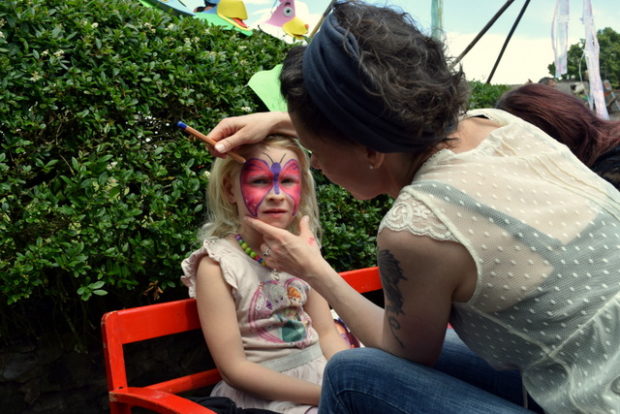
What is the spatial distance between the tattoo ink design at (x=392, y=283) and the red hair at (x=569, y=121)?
140 cm

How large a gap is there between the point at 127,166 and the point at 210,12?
411cm

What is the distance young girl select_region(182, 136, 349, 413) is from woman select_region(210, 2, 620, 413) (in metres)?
0.54

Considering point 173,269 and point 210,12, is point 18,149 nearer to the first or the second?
point 173,269

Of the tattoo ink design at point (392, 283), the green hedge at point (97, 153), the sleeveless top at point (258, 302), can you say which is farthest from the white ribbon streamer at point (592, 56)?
the tattoo ink design at point (392, 283)

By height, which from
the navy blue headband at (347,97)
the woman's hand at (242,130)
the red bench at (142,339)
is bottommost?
the red bench at (142,339)

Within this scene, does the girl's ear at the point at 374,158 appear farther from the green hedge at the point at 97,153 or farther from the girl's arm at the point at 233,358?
the green hedge at the point at 97,153

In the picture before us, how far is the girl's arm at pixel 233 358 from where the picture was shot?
2061 millimetres

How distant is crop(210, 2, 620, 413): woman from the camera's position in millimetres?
1360

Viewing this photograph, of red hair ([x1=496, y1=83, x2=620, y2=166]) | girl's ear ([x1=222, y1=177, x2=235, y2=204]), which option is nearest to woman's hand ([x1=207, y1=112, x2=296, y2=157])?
girl's ear ([x1=222, y1=177, x2=235, y2=204])

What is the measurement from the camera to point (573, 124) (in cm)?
255

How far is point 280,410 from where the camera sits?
2.06 metres

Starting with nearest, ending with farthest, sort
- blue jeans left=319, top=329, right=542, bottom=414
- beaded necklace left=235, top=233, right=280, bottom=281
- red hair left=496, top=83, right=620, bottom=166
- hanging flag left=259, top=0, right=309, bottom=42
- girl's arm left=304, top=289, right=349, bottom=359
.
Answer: blue jeans left=319, top=329, right=542, bottom=414 < beaded necklace left=235, top=233, right=280, bottom=281 < girl's arm left=304, top=289, right=349, bottom=359 < red hair left=496, top=83, right=620, bottom=166 < hanging flag left=259, top=0, right=309, bottom=42

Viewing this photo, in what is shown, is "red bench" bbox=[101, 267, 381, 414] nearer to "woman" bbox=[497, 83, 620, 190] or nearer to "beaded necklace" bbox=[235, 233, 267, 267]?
"beaded necklace" bbox=[235, 233, 267, 267]

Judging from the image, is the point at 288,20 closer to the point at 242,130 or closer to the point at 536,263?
the point at 242,130
